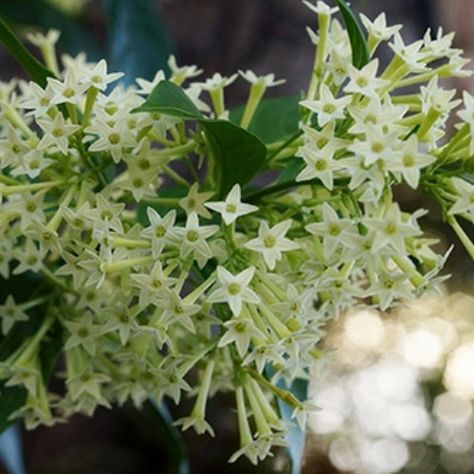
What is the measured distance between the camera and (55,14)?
104 cm

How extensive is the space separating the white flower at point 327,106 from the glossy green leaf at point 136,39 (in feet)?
1.09

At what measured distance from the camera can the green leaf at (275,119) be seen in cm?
→ 52

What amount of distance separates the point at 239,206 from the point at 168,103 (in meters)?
0.06

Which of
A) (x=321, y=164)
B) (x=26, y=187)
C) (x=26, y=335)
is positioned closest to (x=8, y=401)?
(x=26, y=335)

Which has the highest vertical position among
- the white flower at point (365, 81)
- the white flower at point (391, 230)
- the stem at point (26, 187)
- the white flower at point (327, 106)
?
the white flower at point (365, 81)

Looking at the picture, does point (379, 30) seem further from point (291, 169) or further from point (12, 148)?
point (12, 148)

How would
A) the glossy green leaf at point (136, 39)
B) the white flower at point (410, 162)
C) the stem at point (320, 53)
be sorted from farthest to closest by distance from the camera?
the glossy green leaf at point (136, 39) < the stem at point (320, 53) < the white flower at point (410, 162)

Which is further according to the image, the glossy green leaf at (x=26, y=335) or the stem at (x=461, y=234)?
the glossy green leaf at (x=26, y=335)

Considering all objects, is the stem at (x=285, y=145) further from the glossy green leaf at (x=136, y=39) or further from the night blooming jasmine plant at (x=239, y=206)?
the glossy green leaf at (x=136, y=39)

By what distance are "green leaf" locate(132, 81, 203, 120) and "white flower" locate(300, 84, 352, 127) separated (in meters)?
0.05

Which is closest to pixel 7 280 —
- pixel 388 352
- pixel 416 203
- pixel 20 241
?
pixel 20 241

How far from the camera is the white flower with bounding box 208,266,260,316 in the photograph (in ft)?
1.32

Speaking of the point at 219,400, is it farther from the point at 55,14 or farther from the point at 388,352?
the point at 55,14

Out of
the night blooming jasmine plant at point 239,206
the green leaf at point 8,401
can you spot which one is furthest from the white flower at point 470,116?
the green leaf at point 8,401
